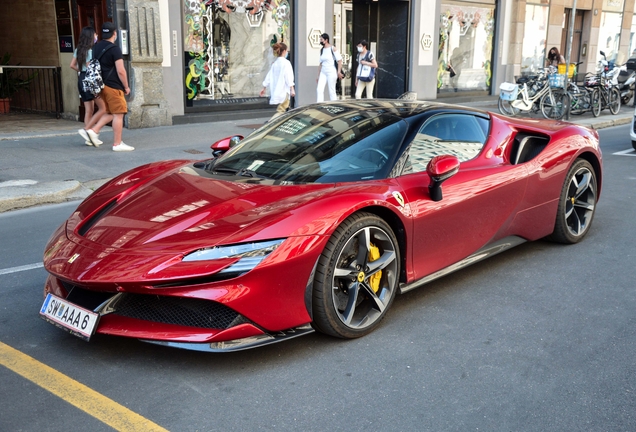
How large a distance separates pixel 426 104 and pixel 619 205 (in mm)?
3505

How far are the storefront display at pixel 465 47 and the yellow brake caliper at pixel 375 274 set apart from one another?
16599 mm

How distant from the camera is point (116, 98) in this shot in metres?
10.4

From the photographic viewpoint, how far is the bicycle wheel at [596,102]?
55.7ft

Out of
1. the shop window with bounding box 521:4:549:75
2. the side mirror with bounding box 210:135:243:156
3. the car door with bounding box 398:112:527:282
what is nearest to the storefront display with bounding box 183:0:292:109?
the side mirror with bounding box 210:135:243:156

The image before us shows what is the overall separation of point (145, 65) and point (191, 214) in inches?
394

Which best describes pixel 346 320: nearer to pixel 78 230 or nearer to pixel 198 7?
pixel 78 230

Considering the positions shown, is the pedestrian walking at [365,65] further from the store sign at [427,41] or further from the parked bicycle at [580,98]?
the parked bicycle at [580,98]

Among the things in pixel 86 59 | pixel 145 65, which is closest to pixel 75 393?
pixel 86 59

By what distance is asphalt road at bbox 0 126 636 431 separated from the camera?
3078mm

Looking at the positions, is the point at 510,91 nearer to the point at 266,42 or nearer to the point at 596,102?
the point at 596,102

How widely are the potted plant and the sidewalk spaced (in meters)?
0.92

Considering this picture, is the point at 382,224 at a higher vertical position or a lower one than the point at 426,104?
lower

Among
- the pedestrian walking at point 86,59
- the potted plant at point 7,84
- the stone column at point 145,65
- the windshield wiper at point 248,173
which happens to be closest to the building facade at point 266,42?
the stone column at point 145,65

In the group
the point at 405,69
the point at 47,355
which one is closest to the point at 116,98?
the point at 47,355
